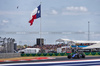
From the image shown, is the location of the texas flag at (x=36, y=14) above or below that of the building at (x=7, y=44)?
above

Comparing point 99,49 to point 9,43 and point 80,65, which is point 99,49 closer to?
point 9,43

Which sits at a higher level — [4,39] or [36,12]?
[36,12]

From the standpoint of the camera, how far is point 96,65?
70.8 ft

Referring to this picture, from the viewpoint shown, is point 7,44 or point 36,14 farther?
point 36,14

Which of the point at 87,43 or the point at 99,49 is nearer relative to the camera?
the point at 99,49

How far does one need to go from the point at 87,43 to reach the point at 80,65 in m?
48.3

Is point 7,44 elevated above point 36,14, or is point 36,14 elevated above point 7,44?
point 36,14

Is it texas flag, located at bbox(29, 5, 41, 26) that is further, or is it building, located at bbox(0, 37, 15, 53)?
texas flag, located at bbox(29, 5, 41, 26)

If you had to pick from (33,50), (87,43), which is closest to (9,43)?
(33,50)

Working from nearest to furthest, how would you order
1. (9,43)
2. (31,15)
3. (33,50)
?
1. (9,43)
2. (31,15)
3. (33,50)

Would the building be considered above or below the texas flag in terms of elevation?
below

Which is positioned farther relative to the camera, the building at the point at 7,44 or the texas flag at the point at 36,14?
the texas flag at the point at 36,14

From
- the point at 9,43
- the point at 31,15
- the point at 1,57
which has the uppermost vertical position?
the point at 31,15

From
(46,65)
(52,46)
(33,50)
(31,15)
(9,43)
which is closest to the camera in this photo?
(46,65)
